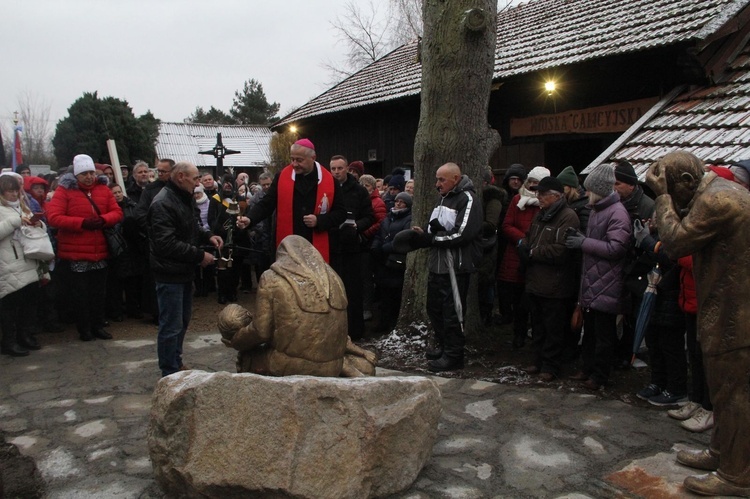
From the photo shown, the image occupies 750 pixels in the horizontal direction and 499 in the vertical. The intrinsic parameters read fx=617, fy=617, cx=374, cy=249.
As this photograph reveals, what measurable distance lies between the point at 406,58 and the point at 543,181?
1141cm

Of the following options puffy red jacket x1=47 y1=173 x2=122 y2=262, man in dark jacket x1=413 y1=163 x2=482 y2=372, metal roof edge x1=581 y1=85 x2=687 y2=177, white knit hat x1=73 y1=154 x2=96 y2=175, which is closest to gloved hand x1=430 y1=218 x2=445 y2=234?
man in dark jacket x1=413 y1=163 x2=482 y2=372

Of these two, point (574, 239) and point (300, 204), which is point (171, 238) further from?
point (574, 239)

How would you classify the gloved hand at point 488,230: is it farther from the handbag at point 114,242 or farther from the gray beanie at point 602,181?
the handbag at point 114,242

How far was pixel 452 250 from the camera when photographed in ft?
17.7

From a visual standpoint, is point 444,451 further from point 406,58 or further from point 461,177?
point 406,58

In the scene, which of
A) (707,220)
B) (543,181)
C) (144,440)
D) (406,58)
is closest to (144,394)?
(144,440)

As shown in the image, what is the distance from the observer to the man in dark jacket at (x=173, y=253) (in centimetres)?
486

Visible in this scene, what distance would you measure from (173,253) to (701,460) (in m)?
3.89

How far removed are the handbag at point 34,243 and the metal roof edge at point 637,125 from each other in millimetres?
5972

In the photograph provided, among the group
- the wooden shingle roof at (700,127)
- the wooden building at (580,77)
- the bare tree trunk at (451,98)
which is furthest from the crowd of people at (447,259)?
the wooden building at (580,77)

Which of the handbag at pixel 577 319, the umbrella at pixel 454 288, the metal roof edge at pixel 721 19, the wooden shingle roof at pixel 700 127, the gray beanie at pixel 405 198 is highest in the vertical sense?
the metal roof edge at pixel 721 19

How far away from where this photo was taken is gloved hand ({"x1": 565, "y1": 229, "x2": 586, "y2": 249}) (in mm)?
5016

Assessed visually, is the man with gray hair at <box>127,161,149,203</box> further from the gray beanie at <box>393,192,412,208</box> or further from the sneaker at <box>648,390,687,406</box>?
the sneaker at <box>648,390,687,406</box>

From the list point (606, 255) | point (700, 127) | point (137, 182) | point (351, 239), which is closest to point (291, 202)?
point (351, 239)
